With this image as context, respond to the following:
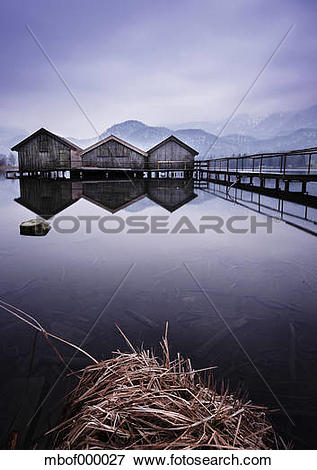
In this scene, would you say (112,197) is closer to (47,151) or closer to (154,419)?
(154,419)

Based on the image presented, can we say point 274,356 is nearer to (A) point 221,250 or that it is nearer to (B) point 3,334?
(B) point 3,334

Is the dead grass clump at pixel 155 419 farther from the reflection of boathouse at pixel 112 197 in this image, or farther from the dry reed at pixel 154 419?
the reflection of boathouse at pixel 112 197

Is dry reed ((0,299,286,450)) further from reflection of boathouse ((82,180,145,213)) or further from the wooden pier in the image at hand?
reflection of boathouse ((82,180,145,213))

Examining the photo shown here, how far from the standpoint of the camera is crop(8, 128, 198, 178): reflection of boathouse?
33.7m

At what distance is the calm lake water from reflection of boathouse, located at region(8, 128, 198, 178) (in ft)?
93.1

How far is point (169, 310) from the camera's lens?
327cm

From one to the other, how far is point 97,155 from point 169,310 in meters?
33.5

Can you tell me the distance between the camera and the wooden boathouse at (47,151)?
33.6m

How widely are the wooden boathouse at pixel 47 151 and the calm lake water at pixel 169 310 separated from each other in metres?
29.5

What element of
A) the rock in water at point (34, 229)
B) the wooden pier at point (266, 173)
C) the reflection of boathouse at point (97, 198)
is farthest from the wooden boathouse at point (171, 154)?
the rock in water at point (34, 229)

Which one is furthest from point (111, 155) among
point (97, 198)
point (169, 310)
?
point (169, 310)

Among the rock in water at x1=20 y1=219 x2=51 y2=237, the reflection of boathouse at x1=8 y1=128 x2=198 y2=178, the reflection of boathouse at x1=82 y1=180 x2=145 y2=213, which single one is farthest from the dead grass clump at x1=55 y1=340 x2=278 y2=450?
the reflection of boathouse at x1=8 y1=128 x2=198 y2=178

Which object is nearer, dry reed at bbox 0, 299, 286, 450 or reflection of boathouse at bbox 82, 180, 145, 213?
dry reed at bbox 0, 299, 286, 450

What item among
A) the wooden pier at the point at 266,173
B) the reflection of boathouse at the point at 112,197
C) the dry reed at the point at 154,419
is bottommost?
the dry reed at the point at 154,419
